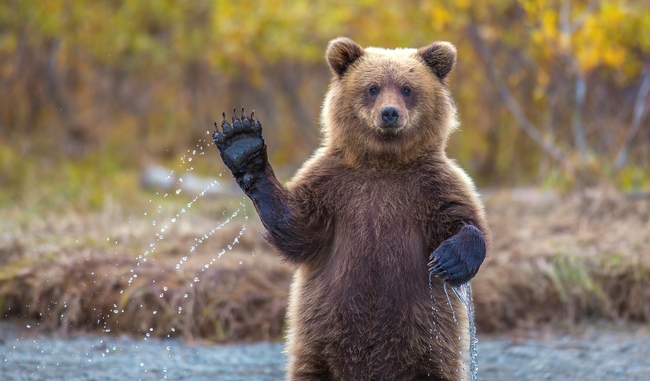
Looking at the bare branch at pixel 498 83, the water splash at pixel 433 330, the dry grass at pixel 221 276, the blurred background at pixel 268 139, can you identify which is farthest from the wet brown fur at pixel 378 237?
the bare branch at pixel 498 83

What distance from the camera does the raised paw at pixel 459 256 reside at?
3420mm

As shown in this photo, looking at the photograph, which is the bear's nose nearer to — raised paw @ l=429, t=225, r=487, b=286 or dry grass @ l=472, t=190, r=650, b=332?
raised paw @ l=429, t=225, r=487, b=286

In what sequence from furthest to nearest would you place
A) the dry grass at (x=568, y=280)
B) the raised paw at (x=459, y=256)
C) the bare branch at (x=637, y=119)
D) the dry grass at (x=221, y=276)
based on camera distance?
the bare branch at (x=637, y=119) → the dry grass at (x=568, y=280) → the dry grass at (x=221, y=276) → the raised paw at (x=459, y=256)

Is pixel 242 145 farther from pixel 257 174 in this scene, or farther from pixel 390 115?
pixel 390 115

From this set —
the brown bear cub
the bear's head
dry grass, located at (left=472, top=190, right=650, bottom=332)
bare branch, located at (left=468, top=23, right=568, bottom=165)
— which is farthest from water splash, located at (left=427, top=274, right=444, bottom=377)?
bare branch, located at (left=468, top=23, right=568, bottom=165)

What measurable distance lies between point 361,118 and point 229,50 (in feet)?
22.0

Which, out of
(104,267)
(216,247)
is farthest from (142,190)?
(104,267)

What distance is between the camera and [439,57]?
395cm

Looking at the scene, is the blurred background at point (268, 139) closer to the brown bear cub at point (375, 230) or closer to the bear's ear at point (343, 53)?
the brown bear cub at point (375, 230)

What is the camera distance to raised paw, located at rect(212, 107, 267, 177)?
3.57m

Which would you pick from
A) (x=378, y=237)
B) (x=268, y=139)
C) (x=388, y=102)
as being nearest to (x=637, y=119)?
(x=388, y=102)

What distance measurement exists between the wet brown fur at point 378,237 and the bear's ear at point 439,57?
0.35 feet

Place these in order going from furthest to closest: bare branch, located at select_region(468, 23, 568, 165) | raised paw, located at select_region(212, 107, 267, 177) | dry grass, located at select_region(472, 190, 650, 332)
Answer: bare branch, located at select_region(468, 23, 568, 165) → dry grass, located at select_region(472, 190, 650, 332) → raised paw, located at select_region(212, 107, 267, 177)

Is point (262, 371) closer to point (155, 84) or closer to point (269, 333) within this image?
point (269, 333)
